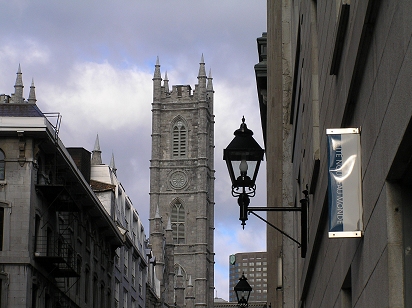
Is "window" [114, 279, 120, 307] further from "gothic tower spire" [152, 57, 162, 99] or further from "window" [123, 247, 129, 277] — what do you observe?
"gothic tower spire" [152, 57, 162, 99]

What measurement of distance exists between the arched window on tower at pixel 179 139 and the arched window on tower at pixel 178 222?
29.1 feet

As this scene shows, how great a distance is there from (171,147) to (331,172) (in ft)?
497

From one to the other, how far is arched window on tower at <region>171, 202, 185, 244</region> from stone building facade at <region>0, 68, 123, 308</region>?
369 feet

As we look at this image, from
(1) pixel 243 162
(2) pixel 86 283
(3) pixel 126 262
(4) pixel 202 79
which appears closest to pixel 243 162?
(1) pixel 243 162

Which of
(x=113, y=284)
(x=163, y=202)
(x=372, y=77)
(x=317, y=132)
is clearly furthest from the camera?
(x=163, y=202)

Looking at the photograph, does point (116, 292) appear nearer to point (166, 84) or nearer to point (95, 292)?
point (95, 292)

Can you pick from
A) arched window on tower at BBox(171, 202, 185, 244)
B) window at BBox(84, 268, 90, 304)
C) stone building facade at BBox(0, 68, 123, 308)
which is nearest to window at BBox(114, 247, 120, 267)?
window at BBox(84, 268, 90, 304)

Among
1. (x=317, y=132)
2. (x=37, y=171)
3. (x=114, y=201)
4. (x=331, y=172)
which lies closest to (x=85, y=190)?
(x=37, y=171)

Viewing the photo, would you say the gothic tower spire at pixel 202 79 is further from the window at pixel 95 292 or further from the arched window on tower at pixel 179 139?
the window at pixel 95 292

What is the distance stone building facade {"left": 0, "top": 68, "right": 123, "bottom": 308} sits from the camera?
105 ft

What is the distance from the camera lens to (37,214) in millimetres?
33844

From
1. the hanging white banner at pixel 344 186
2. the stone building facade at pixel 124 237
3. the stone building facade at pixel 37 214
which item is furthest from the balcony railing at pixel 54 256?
the hanging white banner at pixel 344 186

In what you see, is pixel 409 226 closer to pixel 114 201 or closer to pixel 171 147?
pixel 114 201

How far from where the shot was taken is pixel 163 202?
505 feet
